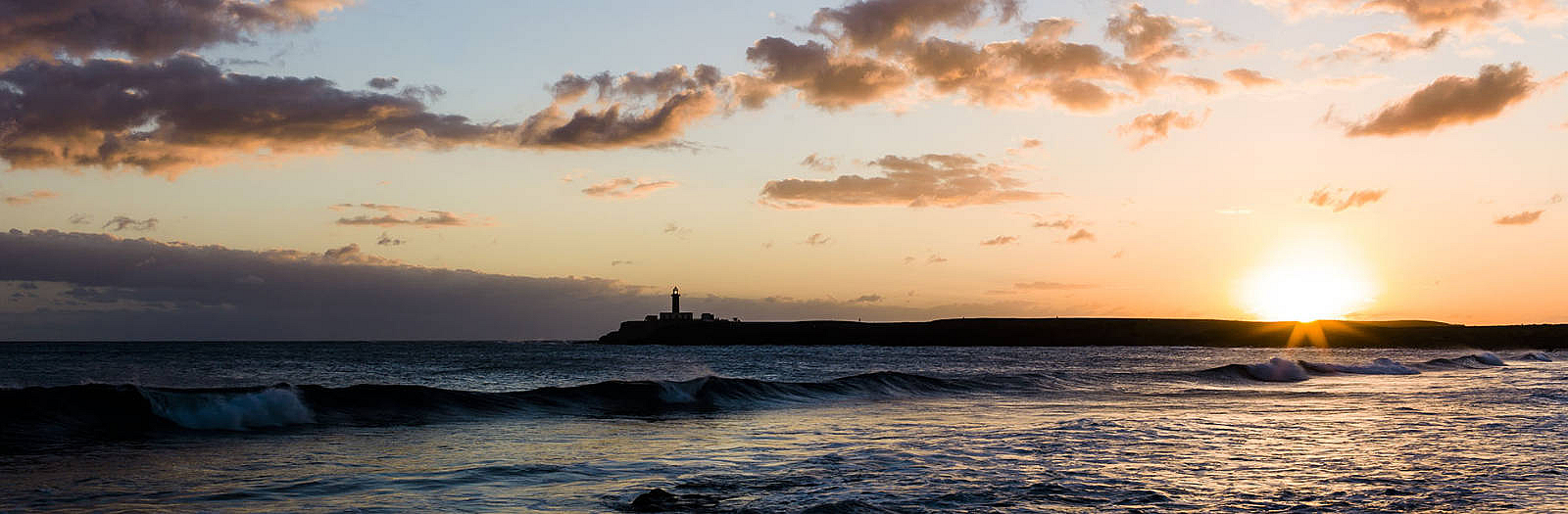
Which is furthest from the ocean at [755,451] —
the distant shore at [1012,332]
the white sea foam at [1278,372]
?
the distant shore at [1012,332]

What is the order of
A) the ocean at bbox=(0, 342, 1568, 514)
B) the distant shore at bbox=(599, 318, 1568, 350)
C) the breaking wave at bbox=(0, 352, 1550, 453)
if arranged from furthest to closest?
1. the distant shore at bbox=(599, 318, 1568, 350)
2. the breaking wave at bbox=(0, 352, 1550, 453)
3. the ocean at bbox=(0, 342, 1568, 514)

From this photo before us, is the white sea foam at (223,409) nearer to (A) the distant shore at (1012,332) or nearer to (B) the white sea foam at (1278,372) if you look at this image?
(B) the white sea foam at (1278,372)

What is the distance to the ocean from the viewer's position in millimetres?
10391

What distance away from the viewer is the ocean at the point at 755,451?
10.4 meters

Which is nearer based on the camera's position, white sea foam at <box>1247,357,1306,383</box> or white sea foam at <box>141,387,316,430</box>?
white sea foam at <box>141,387,316,430</box>

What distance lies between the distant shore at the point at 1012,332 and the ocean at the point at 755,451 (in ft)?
381

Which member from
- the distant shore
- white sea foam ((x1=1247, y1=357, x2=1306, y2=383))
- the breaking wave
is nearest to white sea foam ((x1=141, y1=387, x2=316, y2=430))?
the breaking wave

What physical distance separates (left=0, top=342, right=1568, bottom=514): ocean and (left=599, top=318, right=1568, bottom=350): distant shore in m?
116

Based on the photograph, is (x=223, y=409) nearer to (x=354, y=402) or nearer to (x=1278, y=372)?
(x=354, y=402)

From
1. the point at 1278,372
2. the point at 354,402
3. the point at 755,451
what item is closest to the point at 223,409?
the point at 354,402

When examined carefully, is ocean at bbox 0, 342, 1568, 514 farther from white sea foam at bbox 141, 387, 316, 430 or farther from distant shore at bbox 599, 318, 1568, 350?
distant shore at bbox 599, 318, 1568, 350

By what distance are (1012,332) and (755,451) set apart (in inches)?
5285

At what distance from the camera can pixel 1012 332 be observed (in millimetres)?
144875

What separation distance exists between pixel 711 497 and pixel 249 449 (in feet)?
26.2
